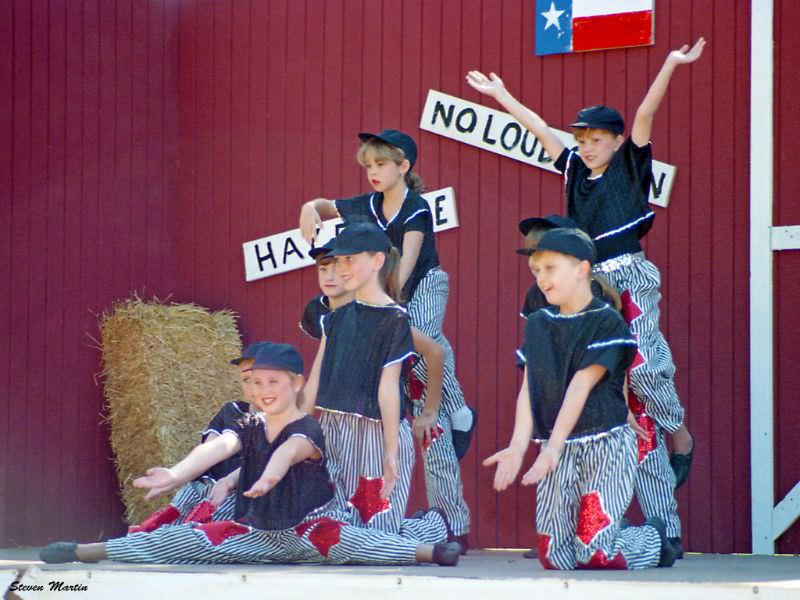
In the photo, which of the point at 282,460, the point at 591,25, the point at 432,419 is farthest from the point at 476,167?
the point at 282,460

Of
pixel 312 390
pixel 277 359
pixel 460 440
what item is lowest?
pixel 460 440

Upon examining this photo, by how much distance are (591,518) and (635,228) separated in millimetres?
1290

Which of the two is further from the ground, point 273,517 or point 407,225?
point 407,225

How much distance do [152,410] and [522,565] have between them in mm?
2527

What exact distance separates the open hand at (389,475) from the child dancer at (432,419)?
46 cm

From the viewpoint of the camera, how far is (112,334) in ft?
22.4

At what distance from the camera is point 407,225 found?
5625 millimetres

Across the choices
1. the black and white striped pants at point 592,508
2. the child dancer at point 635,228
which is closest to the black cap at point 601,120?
the child dancer at point 635,228

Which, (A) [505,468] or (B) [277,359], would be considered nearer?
(A) [505,468]

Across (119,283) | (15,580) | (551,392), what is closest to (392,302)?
(551,392)

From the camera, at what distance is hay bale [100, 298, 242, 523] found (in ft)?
22.1

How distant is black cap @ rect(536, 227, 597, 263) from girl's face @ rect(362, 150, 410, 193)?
41.8 inches

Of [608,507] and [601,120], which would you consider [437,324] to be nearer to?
[601,120]

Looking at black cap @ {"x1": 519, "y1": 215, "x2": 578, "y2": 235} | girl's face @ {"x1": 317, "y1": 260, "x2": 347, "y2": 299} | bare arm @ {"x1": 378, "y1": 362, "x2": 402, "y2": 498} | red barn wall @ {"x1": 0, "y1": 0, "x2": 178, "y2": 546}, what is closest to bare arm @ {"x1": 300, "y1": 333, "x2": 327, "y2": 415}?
girl's face @ {"x1": 317, "y1": 260, "x2": 347, "y2": 299}
